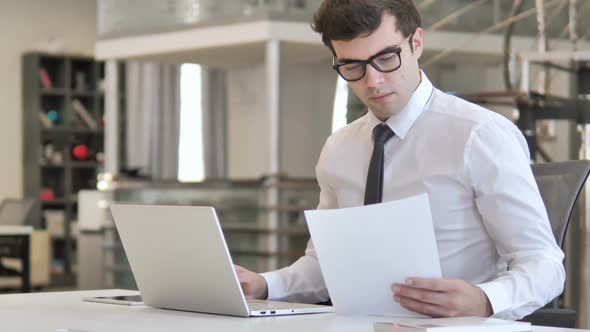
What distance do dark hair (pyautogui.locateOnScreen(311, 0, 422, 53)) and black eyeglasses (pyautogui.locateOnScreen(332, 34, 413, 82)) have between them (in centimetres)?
5

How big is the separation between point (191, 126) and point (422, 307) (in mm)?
8680

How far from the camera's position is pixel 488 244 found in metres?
2.06

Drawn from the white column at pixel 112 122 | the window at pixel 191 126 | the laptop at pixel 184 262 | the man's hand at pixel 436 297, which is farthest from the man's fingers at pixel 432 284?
the window at pixel 191 126

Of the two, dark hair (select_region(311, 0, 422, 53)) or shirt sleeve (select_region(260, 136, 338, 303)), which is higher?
dark hair (select_region(311, 0, 422, 53))

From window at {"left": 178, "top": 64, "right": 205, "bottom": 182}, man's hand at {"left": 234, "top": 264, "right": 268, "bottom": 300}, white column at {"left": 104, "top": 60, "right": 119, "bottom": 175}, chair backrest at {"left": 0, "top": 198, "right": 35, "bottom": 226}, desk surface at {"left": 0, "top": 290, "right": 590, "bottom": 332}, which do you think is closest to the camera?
desk surface at {"left": 0, "top": 290, "right": 590, "bottom": 332}

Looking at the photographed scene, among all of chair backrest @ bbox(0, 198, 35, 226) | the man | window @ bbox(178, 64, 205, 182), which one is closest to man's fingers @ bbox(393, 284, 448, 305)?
the man

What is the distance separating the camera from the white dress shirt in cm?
191

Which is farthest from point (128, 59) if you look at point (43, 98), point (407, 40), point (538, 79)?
point (407, 40)

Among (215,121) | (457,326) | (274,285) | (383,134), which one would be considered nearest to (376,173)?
(383,134)

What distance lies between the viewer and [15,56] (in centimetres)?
1077

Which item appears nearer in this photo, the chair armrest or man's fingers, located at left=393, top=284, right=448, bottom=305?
man's fingers, located at left=393, top=284, right=448, bottom=305

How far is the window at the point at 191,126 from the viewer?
10.2 m

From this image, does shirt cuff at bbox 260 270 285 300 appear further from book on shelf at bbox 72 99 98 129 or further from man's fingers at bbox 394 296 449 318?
book on shelf at bbox 72 99 98 129

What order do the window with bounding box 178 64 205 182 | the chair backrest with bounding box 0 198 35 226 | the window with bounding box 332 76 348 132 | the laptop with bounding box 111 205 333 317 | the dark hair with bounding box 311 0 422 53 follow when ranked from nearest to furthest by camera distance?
the laptop with bounding box 111 205 333 317, the dark hair with bounding box 311 0 422 53, the chair backrest with bounding box 0 198 35 226, the window with bounding box 332 76 348 132, the window with bounding box 178 64 205 182
